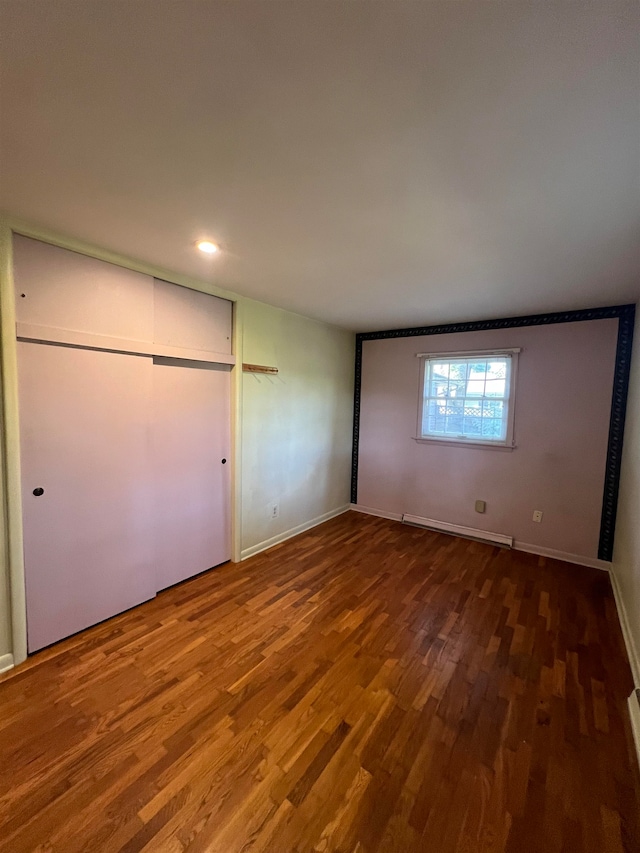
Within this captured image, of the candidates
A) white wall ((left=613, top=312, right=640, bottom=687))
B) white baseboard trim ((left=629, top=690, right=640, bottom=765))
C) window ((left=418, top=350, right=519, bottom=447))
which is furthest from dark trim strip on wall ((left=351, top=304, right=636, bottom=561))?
white baseboard trim ((left=629, top=690, right=640, bottom=765))

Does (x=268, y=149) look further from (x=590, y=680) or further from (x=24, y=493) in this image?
(x=590, y=680)

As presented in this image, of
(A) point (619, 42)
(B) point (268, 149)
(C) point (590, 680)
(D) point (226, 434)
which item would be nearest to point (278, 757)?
(C) point (590, 680)

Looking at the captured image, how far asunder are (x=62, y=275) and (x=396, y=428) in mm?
3552

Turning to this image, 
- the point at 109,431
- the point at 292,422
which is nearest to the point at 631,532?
the point at 292,422

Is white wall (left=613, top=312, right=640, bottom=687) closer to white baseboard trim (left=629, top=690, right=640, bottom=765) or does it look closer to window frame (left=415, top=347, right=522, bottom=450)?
white baseboard trim (left=629, top=690, right=640, bottom=765)

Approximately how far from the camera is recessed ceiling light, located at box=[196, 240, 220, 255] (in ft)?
6.59

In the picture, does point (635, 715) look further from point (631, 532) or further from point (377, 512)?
point (377, 512)

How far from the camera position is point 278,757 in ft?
4.74

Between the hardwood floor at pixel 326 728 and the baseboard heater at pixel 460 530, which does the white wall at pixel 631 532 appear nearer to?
the hardwood floor at pixel 326 728

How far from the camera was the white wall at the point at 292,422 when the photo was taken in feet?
10.6

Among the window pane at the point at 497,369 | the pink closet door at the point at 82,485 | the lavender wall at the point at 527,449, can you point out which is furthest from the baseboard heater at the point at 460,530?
the pink closet door at the point at 82,485

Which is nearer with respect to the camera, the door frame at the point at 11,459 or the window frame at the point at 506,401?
the door frame at the point at 11,459

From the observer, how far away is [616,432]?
10.3 feet

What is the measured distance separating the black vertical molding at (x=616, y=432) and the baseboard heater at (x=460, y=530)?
2.66 ft
